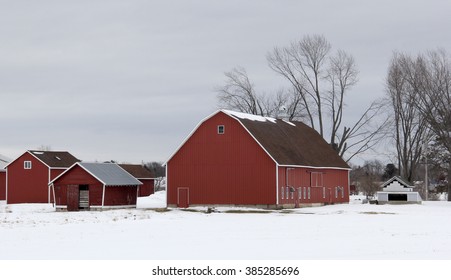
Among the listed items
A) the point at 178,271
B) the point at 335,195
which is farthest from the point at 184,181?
the point at 178,271

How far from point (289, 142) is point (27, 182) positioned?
2460 centimetres

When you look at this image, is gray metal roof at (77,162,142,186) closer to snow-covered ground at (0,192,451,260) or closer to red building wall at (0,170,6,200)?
snow-covered ground at (0,192,451,260)

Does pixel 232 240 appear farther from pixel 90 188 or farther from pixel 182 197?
pixel 90 188

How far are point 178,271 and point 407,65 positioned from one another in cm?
5503

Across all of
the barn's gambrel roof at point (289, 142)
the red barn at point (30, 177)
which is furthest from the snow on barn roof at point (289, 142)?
the red barn at point (30, 177)

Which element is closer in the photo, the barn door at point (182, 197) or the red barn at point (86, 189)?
the barn door at point (182, 197)

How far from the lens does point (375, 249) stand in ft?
74.2

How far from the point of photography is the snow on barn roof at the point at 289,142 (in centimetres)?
5206

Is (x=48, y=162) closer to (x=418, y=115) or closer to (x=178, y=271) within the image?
(x=418, y=115)

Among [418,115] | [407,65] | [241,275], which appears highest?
[407,65]

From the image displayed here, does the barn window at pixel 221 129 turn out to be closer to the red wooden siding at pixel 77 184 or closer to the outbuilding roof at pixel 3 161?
the red wooden siding at pixel 77 184

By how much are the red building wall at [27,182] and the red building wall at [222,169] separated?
17.4 metres

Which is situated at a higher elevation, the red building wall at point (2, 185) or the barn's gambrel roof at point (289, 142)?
the barn's gambrel roof at point (289, 142)

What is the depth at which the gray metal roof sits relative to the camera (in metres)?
53.9
